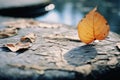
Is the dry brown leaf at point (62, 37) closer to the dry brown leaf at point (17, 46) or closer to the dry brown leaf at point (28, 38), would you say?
the dry brown leaf at point (28, 38)

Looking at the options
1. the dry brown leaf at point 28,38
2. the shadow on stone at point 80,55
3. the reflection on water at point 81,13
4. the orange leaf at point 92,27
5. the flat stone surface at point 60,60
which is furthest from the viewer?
the reflection on water at point 81,13

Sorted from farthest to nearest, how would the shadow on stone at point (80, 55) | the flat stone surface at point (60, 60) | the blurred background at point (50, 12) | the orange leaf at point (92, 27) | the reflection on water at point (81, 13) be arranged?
1. the reflection on water at point (81, 13)
2. the blurred background at point (50, 12)
3. the orange leaf at point (92, 27)
4. the shadow on stone at point (80, 55)
5. the flat stone surface at point (60, 60)

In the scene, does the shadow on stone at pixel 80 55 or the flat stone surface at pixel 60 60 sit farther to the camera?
the shadow on stone at pixel 80 55

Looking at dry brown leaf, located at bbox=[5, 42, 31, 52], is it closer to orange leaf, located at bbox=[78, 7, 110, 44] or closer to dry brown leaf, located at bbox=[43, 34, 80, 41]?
dry brown leaf, located at bbox=[43, 34, 80, 41]

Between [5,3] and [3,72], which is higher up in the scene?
[5,3]


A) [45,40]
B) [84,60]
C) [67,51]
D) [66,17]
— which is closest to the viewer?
[84,60]

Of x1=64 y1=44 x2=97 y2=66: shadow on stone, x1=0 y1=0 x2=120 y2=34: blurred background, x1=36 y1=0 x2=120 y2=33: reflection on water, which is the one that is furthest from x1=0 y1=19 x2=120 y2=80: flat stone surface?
x1=36 y1=0 x2=120 y2=33: reflection on water

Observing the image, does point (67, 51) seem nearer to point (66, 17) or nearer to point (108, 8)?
point (66, 17)

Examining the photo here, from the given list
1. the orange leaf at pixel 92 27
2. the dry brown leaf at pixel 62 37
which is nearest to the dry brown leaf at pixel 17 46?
the dry brown leaf at pixel 62 37

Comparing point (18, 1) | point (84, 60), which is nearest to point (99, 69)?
point (84, 60)
